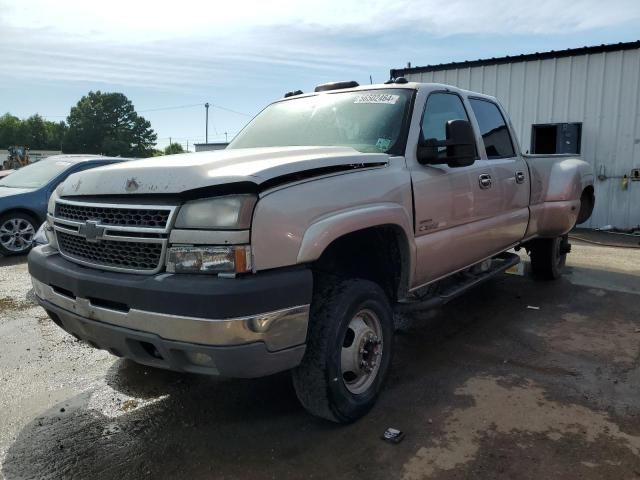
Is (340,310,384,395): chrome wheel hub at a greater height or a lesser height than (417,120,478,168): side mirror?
lesser

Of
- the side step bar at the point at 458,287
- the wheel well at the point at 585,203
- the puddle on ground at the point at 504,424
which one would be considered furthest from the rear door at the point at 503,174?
the wheel well at the point at 585,203

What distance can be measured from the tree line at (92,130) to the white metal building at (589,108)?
3254 inches

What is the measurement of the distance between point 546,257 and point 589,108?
692 cm

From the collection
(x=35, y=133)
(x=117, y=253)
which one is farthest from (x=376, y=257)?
(x=35, y=133)

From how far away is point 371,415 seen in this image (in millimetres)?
3160

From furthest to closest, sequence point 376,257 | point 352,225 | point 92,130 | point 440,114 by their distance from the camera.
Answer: point 92,130 → point 440,114 → point 376,257 → point 352,225

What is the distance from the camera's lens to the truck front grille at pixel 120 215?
8.27 ft

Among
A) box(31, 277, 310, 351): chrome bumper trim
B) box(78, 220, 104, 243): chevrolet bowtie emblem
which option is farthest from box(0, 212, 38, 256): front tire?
box(31, 277, 310, 351): chrome bumper trim

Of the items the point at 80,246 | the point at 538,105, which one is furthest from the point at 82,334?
the point at 538,105

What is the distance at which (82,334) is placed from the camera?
2.82 metres

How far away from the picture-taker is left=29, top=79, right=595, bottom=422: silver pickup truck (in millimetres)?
2373

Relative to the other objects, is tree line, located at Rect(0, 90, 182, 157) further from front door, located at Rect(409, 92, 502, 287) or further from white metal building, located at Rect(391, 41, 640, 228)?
front door, located at Rect(409, 92, 502, 287)

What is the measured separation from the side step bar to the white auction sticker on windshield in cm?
140

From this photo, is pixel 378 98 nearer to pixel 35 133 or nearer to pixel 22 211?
pixel 22 211
